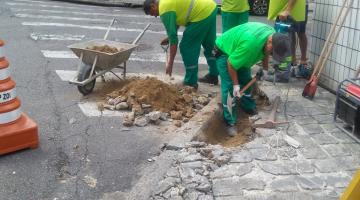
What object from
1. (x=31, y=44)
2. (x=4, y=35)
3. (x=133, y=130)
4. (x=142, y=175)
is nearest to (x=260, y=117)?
(x=133, y=130)

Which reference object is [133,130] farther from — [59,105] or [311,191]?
[311,191]

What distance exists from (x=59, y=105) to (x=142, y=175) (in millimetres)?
2196

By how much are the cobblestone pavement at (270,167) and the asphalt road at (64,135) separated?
1.88ft

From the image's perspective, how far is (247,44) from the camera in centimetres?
500

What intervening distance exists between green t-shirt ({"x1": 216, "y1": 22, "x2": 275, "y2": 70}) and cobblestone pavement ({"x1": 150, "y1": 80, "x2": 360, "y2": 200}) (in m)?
0.81

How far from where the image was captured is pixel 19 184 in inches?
165

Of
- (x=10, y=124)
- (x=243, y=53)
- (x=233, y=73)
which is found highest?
(x=243, y=53)

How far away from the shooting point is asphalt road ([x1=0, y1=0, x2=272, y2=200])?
4215 mm

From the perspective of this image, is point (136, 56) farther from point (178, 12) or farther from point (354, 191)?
point (354, 191)

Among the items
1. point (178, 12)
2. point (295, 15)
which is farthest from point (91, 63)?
point (295, 15)

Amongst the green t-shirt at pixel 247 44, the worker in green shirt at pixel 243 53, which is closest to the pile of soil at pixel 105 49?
the worker in green shirt at pixel 243 53

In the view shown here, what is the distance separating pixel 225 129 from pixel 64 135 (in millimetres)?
1944

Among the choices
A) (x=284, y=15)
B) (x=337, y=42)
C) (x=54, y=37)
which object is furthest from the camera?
(x=54, y=37)

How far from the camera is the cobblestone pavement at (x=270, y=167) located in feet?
12.7
